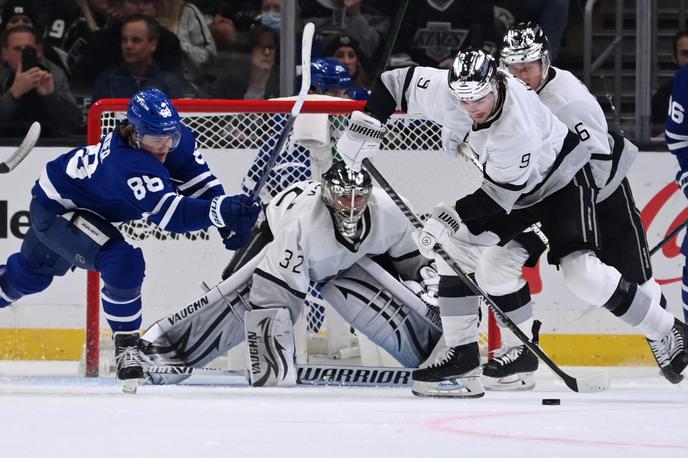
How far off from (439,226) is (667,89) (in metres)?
1.97

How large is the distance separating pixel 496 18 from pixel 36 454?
3.62m

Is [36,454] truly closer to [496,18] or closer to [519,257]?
[519,257]

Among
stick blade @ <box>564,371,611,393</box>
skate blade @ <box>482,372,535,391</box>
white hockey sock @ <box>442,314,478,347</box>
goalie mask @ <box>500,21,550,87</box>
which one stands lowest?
skate blade @ <box>482,372,535,391</box>

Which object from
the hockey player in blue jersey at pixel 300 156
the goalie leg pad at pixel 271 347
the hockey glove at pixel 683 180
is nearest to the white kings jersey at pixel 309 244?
the goalie leg pad at pixel 271 347

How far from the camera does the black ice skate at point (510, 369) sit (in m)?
4.64

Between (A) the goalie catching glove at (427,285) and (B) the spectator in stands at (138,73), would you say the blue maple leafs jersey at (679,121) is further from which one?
(B) the spectator in stands at (138,73)

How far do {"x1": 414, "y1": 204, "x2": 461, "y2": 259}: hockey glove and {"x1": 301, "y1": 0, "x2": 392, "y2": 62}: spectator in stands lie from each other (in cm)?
187

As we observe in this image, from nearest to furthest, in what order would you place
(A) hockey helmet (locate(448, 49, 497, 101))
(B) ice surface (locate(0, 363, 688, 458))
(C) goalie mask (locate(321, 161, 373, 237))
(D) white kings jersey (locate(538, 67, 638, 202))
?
(B) ice surface (locate(0, 363, 688, 458)) → (A) hockey helmet (locate(448, 49, 497, 101)) → (D) white kings jersey (locate(538, 67, 638, 202)) → (C) goalie mask (locate(321, 161, 373, 237))

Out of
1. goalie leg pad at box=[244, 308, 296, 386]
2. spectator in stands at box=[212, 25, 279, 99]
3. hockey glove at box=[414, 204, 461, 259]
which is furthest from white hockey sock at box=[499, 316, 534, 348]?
spectator in stands at box=[212, 25, 279, 99]

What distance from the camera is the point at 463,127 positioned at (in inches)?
168

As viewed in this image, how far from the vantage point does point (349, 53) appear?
599 cm

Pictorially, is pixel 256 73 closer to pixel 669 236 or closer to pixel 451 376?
pixel 669 236

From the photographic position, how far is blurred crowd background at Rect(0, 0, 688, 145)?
589cm

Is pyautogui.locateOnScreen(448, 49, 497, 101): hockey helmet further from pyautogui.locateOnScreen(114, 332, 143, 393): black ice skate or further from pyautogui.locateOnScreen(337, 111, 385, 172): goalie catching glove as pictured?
pyautogui.locateOnScreen(114, 332, 143, 393): black ice skate
